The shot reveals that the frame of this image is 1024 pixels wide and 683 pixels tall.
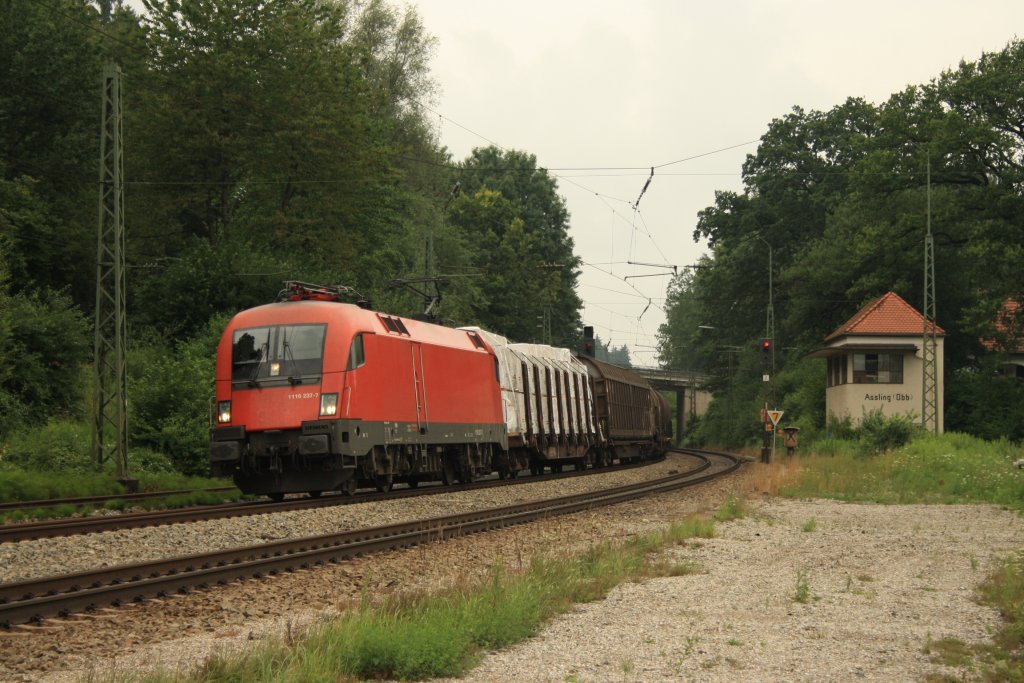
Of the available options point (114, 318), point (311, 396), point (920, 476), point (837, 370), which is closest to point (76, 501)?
point (114, 318)

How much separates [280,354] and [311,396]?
40.3 inches

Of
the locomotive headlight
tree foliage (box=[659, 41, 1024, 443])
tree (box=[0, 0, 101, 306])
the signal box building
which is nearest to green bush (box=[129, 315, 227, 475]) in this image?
the locomotive headlight

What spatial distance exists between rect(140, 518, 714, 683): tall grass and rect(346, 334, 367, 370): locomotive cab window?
8.12 meters

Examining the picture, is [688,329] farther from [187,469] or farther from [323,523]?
[323,523]

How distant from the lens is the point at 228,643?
26.0 ft

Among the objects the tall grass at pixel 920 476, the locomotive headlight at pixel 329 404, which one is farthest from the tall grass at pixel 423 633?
the tall grass at pixel 920 476

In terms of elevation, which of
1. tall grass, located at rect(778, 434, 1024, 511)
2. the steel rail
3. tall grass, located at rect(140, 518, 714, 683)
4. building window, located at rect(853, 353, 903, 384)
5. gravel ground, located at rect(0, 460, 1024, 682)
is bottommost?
gravel ground, located at rect(0, 460, 1024, 682)

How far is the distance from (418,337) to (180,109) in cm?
1939

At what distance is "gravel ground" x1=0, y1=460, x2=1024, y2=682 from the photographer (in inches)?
295

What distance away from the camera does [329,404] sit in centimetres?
1855

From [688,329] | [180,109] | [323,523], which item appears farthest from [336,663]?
[688,329]

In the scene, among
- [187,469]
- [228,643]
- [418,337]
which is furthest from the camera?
[187,469]

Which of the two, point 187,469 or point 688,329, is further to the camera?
point 688,329

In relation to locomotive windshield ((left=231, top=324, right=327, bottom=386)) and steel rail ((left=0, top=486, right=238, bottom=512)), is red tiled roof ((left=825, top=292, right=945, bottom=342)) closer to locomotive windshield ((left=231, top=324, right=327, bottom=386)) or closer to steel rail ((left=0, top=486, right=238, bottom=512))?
locomotive windshield ((left=231, top=324, right=327, bottom=386))
